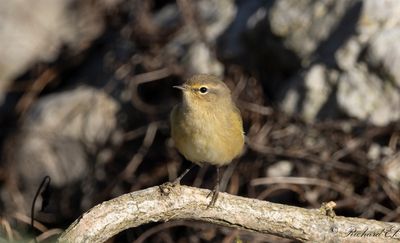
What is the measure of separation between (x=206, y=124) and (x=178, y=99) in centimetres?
234

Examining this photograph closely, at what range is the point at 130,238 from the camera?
694 cm

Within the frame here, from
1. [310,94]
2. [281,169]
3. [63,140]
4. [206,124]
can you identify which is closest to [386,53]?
[310,94]

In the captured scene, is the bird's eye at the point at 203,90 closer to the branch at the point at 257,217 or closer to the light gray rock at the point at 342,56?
the branch at the point at 257,217

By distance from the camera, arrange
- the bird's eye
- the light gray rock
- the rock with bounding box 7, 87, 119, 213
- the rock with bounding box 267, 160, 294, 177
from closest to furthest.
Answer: the bird's eye, the light gray rock, the rock with bounding box 267, 160, 294, 177, the rock with bounding box 7, 87, 119, 213

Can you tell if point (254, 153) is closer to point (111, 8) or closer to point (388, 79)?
point (388, 79)

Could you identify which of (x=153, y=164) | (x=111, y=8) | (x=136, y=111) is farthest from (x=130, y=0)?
(x=153, y=164)

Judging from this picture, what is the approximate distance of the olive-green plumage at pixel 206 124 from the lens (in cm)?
512

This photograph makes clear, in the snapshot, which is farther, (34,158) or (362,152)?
(34,158)

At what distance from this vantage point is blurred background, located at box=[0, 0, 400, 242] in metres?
6.17

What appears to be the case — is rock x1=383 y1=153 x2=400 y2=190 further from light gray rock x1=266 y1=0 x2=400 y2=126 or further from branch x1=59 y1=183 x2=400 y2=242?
branch x1=59 y1=183 x2=400 y2=242

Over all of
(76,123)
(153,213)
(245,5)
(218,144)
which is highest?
(245,5)

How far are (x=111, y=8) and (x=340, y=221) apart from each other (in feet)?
17.1

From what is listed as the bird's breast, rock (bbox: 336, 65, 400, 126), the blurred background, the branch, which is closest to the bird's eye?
the bird's breast

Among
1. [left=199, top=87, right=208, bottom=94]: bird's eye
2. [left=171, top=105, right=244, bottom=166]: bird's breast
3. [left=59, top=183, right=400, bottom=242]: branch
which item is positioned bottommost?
[left=59, top=183, right=400, bottom=242]: branch
